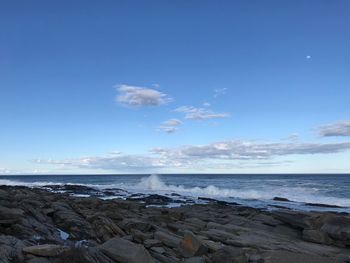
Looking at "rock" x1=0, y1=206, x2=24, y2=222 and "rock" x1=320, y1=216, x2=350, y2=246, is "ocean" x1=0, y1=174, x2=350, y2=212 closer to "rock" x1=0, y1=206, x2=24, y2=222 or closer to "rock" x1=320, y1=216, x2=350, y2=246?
"rock" x1=320, y1=216, x2=350, y2=246

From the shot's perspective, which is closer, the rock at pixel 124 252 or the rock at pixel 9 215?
the rock at pixel 124 252

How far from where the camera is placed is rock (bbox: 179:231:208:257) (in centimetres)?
1229

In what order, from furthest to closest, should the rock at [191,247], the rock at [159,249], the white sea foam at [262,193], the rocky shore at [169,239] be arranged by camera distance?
1. the white sea foam at [262,193]
2. the rock at [159,249]
3. the rock at [191,247]
4. the rocky shore at [169,239]

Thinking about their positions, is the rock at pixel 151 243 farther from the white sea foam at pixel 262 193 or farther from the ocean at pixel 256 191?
the white sea foam at pixel 262 193

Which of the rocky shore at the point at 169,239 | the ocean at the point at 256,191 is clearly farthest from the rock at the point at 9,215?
the ocean at the point at 256,191

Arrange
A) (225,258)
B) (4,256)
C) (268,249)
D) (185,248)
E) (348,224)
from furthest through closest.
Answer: (348,224) → (268,249) → (185,248) → (225,258) → (4,256)

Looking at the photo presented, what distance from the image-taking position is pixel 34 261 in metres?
8.41

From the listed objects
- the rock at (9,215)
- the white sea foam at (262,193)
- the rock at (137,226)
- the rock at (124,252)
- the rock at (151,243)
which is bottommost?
the white sea foam at (262,193)

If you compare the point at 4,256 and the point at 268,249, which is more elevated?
the point at 4,256

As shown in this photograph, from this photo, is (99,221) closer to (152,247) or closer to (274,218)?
(152,247)

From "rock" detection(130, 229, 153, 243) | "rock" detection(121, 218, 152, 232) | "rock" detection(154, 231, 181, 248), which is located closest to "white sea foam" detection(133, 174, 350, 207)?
"rock" detection(121, 218, 152, 232)

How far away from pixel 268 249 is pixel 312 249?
1.90 m

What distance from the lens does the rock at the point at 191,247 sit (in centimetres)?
1229

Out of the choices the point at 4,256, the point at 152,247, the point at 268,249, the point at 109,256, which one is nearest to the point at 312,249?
the point at 268,249
